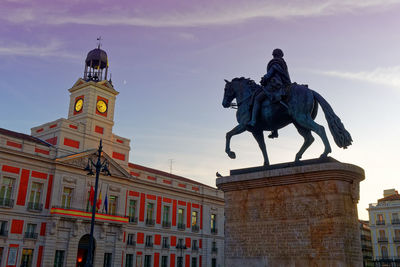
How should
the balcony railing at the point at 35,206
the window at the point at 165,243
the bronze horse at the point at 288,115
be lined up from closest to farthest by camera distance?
the bronze horse at the point at 288,115
the balcony railing at the point at 35,206
the window at the point at 165,243

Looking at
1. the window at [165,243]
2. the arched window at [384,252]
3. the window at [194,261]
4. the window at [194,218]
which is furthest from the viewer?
the arched window at [384,252]

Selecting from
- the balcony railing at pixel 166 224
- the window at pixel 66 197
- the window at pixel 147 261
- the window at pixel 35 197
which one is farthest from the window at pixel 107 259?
the window at pixel 35 197

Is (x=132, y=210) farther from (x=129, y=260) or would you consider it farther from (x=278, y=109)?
(x=278, y=109)

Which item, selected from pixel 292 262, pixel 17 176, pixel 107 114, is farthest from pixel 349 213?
pixel 107 114

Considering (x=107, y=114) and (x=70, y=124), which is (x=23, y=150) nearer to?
(x=70, y=124)

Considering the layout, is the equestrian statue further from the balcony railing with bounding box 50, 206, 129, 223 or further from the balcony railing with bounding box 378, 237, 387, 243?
the balcony railing with bounding box 378, 237, 387, 243

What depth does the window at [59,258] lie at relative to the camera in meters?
31.0

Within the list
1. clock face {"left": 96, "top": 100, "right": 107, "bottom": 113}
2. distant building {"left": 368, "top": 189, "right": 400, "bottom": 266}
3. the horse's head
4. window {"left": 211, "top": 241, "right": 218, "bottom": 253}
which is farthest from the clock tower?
distant building {"left": 368, "top": 189, "right": 400, "bottom": 266}

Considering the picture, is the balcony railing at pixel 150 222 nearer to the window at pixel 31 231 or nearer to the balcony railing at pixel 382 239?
the window at pixel 31 231

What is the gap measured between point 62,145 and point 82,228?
7383 millimetres

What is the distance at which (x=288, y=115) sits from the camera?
27.1 feet

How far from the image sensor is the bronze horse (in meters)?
7.67

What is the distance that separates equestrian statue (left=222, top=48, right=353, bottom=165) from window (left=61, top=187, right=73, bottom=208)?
2716 centimetres

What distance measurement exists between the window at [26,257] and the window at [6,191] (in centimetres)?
381
